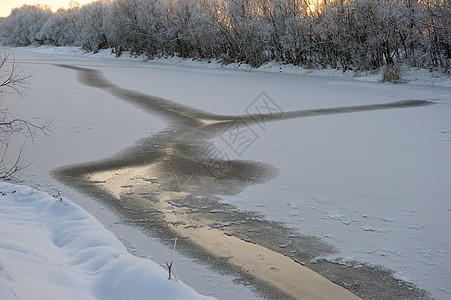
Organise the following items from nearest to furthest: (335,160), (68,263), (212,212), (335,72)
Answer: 1. (68,263)
2. (212,212)
3. (335,160)
4. (335,72)

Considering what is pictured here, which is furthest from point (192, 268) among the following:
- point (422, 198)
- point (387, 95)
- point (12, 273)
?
point (387, 95)

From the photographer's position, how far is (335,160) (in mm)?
7508

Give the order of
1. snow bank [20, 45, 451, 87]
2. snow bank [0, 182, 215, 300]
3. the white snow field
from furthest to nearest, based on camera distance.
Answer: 1. snow bank [20, 45, 451, 87]
2. the white snow field
3. snow bank [0, 182, 215, 300]

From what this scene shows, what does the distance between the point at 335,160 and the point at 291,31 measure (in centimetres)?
1982

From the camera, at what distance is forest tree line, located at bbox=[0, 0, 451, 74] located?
1955cm

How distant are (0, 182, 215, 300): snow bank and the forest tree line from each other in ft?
59.2

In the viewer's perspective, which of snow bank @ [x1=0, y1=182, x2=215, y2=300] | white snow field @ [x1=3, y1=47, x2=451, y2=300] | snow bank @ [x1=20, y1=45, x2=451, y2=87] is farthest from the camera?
snow bank @ [x1=20, y1=45, x2=451, y2=87]

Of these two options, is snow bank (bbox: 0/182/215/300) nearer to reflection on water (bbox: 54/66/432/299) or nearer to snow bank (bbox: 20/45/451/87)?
reflection on water (bbox: 54/66/432/299)

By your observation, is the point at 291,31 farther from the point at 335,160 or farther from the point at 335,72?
the point at 335,160

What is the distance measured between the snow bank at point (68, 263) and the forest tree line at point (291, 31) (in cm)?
1804

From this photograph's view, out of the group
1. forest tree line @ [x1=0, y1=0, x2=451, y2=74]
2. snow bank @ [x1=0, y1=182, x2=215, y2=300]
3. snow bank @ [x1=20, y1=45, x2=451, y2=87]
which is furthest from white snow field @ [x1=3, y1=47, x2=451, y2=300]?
forest tree line @ [x1=0, y1=0, x2=451, y2=74]

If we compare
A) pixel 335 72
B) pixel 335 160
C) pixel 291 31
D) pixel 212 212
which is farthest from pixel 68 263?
pixel 291 31

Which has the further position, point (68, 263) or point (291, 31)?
point (291, 31)

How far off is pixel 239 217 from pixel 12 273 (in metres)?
2.83
